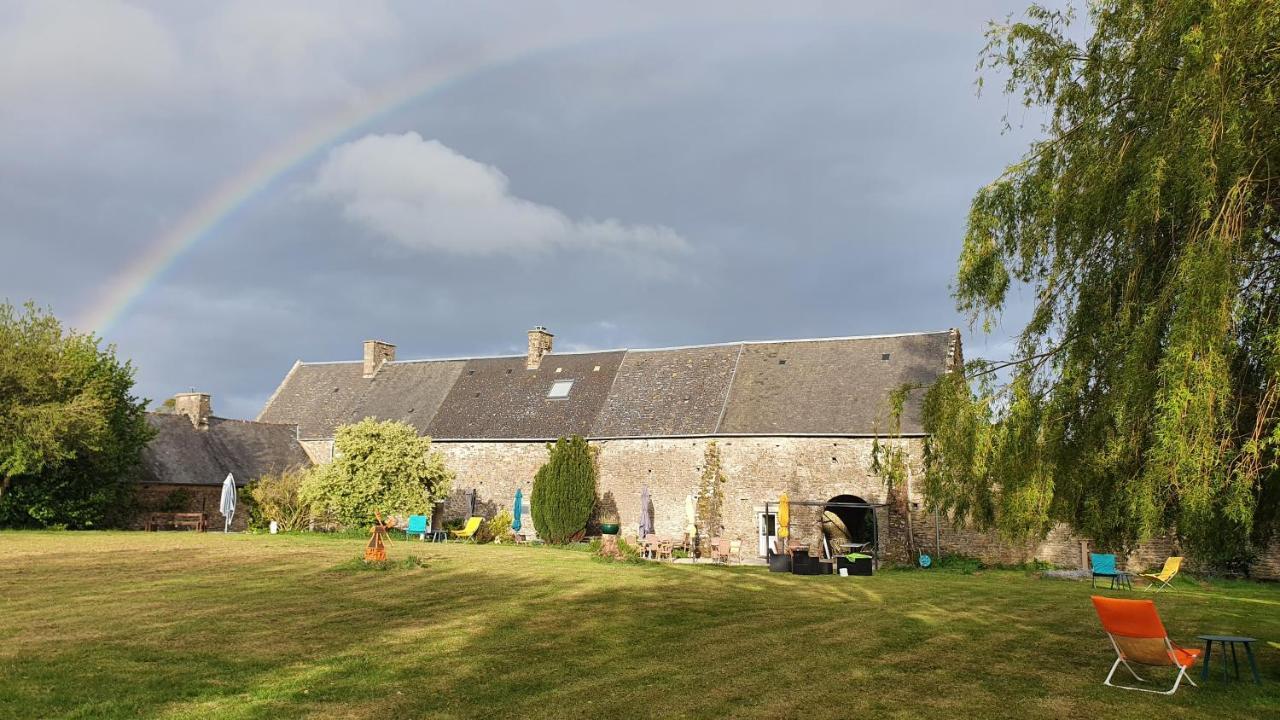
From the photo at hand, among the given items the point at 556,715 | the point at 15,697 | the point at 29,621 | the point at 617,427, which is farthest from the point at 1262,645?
the point at 617,427

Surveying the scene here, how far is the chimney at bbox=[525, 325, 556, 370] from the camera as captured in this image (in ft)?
111

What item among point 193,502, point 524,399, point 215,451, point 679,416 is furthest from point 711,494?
point 215,451

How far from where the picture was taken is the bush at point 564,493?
26984mm

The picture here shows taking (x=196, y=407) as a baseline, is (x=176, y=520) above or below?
below

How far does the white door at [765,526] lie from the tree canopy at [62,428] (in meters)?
19.3

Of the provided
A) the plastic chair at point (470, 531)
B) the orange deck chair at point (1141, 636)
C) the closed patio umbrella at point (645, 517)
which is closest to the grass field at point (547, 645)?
the orange deck chair at point (1141, 636)

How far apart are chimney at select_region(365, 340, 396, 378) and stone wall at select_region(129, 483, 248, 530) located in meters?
7.33

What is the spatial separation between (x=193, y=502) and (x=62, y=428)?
6.53 meters

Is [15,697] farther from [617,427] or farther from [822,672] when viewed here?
[617,427]

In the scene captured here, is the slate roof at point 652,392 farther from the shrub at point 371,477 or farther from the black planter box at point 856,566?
the black planter box at point 856,566

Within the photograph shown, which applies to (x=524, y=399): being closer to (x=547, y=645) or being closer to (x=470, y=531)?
(x=470, y=531)

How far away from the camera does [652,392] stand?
97.5 ft

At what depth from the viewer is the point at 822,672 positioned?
28.0 ft

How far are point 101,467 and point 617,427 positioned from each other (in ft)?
52.8
